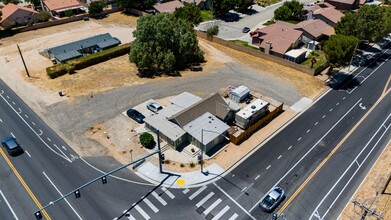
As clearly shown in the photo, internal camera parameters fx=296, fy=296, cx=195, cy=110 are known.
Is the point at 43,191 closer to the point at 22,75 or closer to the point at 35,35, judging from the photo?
the point at 22,75

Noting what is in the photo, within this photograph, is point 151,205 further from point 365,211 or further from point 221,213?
point 365,211

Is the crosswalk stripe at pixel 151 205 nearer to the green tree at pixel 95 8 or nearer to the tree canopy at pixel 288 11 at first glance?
the tree canopy at pixel 288 11

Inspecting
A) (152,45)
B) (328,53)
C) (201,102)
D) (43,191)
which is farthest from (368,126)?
(43,191)

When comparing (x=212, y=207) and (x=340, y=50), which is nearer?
(x=212, y=207)

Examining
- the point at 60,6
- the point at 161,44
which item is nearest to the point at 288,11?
the point at 161,44

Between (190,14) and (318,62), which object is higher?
(190,14)

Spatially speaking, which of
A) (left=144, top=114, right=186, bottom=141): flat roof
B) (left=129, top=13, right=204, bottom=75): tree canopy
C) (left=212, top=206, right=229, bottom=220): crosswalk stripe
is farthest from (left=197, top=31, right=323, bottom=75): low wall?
(left=212, top=206, right=229, bottom=220): crosswalk stripe
